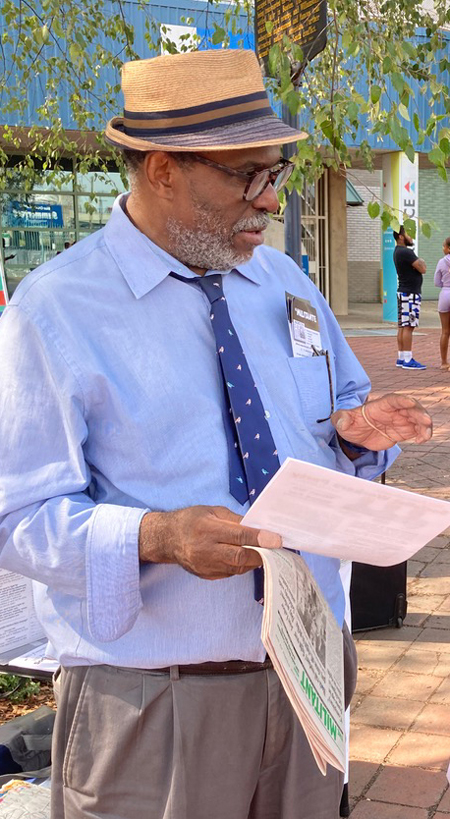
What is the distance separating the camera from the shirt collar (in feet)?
5.44

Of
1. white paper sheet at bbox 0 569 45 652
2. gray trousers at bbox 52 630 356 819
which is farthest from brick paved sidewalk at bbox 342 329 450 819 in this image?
gray trousers at bbox 52 630 356 819

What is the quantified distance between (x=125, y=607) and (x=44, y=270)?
0.60m

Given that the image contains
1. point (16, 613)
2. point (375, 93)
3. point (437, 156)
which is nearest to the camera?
point (16, 613)

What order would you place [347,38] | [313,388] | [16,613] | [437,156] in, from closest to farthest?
1. [313,388]
2. [16,613]
3. [437,156]
4. [347,38]

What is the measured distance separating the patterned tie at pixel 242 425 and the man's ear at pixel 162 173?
0.23 metres

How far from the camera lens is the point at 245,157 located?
1.73 m

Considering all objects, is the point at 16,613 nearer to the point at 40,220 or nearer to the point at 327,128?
the point at 327,128

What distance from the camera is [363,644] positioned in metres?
4.26

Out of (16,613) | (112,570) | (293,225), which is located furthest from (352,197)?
(112,570)

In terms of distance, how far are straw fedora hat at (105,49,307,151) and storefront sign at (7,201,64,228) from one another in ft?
57.4

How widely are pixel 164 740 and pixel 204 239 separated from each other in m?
0.90

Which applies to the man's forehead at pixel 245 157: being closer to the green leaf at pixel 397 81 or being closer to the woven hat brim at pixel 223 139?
the woven hat brim at pixel 223 139

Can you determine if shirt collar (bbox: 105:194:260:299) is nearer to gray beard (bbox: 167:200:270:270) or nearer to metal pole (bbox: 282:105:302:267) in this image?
gray beard (bbox: 167:200:270:270)

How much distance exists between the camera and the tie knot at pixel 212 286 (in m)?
1.74
